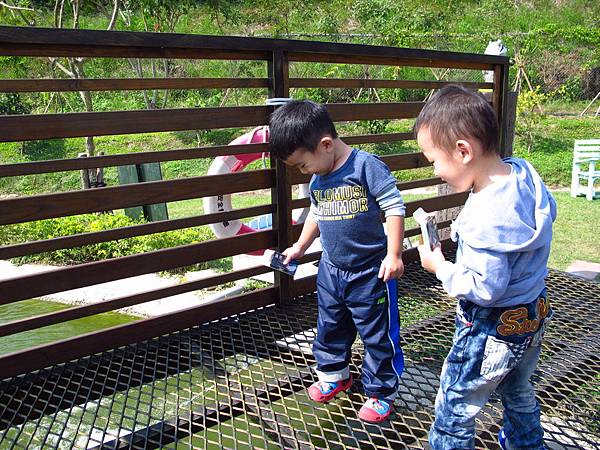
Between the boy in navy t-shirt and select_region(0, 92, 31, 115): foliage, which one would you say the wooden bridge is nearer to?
the boy in navy t-shirt

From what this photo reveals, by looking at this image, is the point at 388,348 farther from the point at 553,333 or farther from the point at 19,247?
the point at 19,247

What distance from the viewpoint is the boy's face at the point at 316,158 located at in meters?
1.91

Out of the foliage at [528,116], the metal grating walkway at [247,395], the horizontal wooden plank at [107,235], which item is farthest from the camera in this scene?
the foliage at [528,116]

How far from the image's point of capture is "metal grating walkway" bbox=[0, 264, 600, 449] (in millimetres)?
1870

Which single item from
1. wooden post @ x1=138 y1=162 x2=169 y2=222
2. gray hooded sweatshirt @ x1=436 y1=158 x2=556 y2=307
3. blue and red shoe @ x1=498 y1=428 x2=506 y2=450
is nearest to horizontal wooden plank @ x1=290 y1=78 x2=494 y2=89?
gray hooded sweatshirt @ x1=436 y1=158 x2=556 y2=307

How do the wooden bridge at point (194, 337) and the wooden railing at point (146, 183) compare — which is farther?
the wooden railing at point (146, 183)

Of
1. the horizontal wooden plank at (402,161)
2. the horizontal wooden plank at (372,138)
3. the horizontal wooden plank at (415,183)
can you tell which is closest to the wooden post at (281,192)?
the horizontal wooden plank at (402,161)

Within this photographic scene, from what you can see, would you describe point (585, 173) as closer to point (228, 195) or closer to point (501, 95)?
point (501, 95)

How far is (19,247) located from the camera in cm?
209

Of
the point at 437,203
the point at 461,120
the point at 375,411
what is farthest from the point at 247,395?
the point at 437,203

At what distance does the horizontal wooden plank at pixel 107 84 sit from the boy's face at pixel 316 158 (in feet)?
2.36

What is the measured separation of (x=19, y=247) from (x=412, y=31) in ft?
41.1

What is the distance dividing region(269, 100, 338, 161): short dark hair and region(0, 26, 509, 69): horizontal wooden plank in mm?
655

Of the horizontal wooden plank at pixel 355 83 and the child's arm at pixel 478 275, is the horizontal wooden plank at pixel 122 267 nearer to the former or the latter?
the horizontal wooden plank at pixel 355 83
